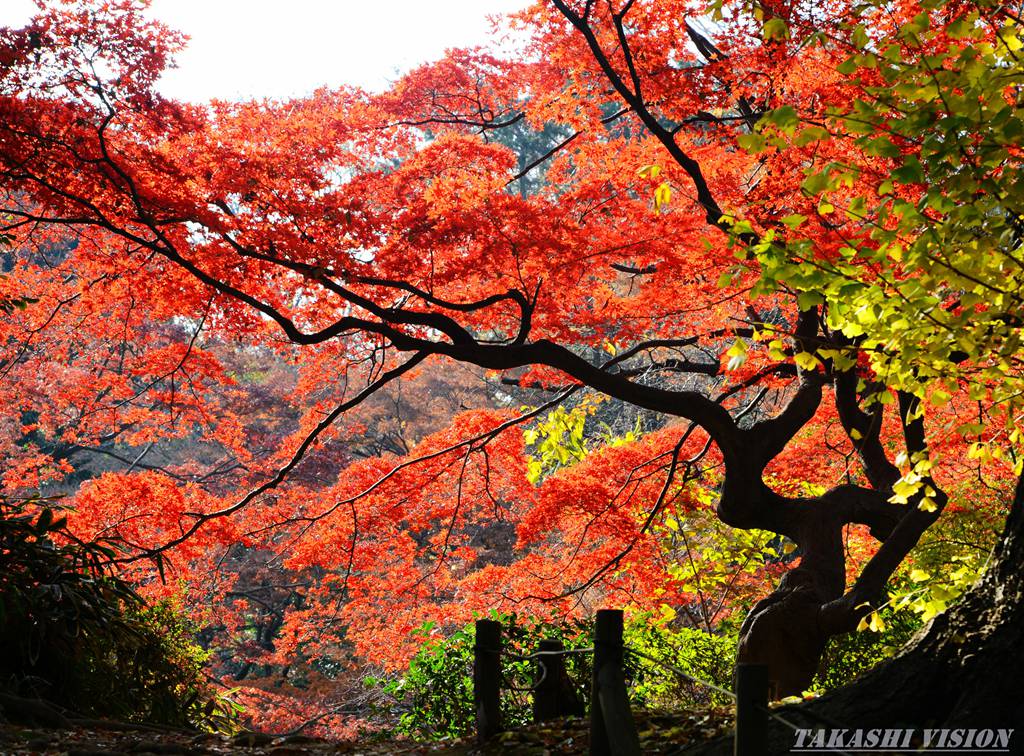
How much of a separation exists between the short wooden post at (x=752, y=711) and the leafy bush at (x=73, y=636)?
4370 millimetres

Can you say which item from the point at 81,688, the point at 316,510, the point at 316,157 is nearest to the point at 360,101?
the point at 316,157

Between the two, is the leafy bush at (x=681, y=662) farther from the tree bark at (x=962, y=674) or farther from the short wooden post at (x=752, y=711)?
the short wooden post at (x=752, y=711)

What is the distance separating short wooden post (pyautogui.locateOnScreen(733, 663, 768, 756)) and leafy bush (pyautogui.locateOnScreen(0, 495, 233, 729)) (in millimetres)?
4370

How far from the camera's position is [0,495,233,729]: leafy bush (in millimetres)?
5227

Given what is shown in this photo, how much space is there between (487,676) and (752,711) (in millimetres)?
2169

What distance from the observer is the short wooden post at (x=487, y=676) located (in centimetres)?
423

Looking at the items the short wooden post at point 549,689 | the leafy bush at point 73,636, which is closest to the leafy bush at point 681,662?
the short wooden post at point 549,689

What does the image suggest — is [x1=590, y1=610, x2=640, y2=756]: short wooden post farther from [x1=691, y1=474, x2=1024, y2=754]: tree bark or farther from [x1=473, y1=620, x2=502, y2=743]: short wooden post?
[x1=473, y1=620, x2=502, y2=743]: short wooden post

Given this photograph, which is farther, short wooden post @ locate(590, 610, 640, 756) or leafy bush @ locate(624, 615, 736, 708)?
leafy bush @ locate(624, 615, 736, 708)

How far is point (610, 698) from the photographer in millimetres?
3012

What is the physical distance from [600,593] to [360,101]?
6.58 meters

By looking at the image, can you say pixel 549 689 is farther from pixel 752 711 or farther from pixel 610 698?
pixel 752 711

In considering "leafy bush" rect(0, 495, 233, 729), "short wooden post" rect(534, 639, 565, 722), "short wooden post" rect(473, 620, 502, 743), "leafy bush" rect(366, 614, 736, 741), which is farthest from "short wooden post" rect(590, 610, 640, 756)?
"leafy bush" rect(0, 495, 233, 729)

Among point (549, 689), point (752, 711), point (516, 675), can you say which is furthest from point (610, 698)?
point (516, 675)
